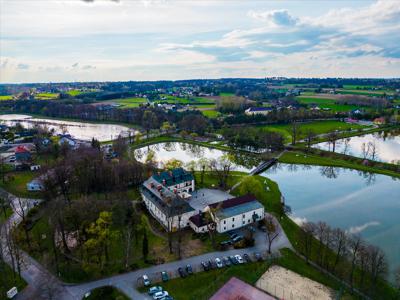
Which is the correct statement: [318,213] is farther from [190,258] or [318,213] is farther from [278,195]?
[190,258]

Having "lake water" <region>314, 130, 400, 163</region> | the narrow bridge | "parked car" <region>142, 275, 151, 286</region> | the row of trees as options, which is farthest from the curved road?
"lake water" <region>314, 130, 400, 163</region>

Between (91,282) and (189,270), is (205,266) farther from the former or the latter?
(91,282)

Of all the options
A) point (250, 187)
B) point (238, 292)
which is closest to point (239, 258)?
point (238, 292)

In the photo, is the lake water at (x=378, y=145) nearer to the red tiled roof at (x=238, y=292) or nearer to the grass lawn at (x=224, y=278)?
the grass lawn at (x=224, y=278)

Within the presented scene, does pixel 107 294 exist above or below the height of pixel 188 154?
below

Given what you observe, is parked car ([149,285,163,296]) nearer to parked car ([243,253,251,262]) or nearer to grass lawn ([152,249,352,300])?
grass lawn ([152,249,352,300])

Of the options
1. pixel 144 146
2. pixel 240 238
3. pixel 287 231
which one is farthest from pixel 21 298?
pixel 144 146
